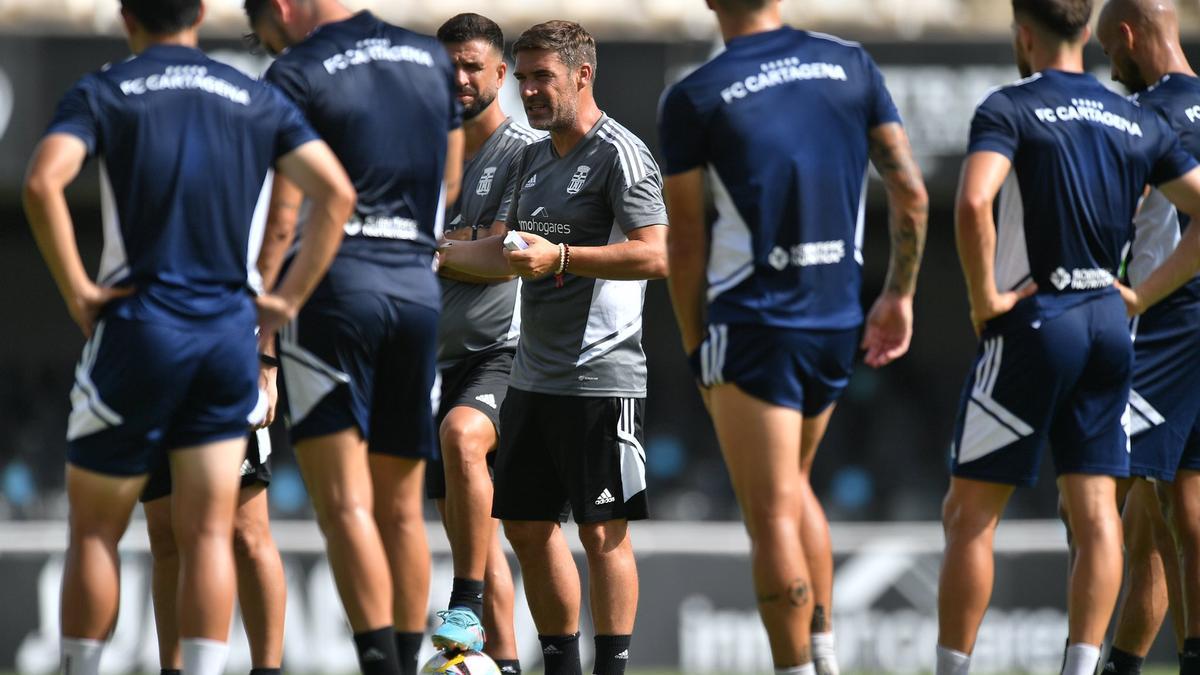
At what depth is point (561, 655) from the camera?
602 cm

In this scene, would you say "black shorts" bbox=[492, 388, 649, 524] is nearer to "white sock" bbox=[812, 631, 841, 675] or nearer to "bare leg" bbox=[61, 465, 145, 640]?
"white sock" bbox=[812, 631, 841, 675]

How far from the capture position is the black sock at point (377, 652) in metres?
4.59

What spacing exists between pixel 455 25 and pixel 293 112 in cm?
211

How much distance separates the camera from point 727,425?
14.9ft

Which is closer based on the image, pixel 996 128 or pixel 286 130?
pixel 286 130

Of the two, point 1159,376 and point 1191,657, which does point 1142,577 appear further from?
point 1159,376

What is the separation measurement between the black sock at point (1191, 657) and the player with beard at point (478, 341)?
242cm

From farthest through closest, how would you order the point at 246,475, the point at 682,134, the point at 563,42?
the point at 563,42 → the point at 246,475 → the point at 682,134

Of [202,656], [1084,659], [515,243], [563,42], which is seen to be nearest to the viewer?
[202,656]

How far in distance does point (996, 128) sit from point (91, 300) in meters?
2.66

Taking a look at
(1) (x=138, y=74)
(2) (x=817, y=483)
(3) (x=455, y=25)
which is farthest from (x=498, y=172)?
(2) (x=817, y=483)

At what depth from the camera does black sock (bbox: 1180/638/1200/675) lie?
18.8 feet

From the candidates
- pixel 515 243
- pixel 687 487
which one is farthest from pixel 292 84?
pixel 687 487

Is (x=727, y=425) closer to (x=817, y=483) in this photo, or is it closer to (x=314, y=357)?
(x=314, y=357)
